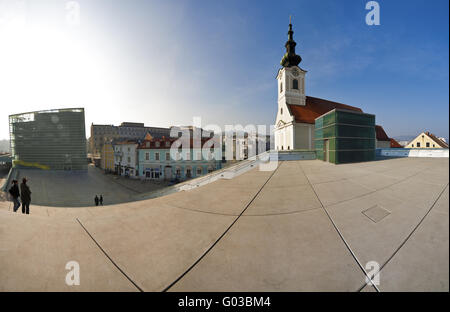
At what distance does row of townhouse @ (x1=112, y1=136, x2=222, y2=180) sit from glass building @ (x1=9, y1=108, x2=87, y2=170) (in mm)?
8797

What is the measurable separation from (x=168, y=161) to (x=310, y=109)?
73.0 ft

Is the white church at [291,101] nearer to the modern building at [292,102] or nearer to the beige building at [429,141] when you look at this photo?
the modern building at [292,102]

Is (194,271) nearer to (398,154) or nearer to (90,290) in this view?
(90,290)

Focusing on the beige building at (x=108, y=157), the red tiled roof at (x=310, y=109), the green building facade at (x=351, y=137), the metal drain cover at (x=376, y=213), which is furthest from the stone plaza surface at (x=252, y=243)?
the beige building at (x=108, y=157)

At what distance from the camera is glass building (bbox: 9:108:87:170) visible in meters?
13.6

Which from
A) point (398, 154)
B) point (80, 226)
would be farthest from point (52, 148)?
point (398, 154)

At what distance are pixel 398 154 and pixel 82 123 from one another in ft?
79.2

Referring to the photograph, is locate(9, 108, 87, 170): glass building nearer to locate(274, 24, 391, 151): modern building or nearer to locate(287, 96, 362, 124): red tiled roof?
locate(274, 24, 391, 151): modern building

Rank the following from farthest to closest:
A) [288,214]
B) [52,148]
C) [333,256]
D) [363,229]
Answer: [52,148]
[288,214]
[363,229]
[333,256]

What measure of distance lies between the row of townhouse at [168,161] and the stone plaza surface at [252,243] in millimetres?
18172

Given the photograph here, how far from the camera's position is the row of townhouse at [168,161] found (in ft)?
69.6

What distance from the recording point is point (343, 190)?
3037 mm

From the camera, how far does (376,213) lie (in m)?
2.12

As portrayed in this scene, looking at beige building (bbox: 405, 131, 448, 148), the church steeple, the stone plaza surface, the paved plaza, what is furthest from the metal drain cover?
the church steeple
